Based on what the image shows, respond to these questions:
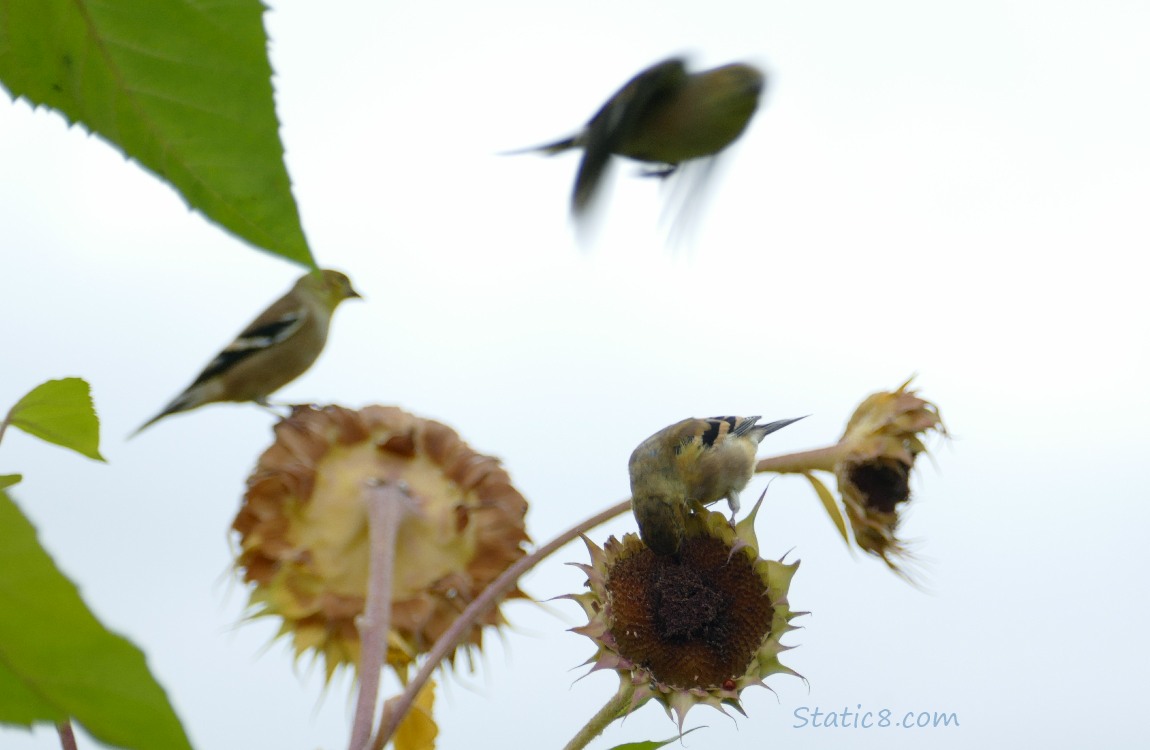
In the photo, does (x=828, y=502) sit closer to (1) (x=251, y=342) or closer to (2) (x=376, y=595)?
(2) (x=376, y=595)

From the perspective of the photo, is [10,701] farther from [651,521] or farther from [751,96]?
[651,521]

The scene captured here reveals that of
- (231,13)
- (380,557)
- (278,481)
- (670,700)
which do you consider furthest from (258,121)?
(670,700)

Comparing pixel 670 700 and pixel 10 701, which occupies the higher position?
pixel 670 700

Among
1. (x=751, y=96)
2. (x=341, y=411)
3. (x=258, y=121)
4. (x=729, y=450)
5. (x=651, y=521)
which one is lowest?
(x=258, y=121)

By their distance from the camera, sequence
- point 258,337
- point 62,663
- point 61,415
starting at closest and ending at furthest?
point 62,663, point 61,415, point 258,337

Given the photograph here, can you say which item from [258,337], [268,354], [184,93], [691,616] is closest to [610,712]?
[691,616]

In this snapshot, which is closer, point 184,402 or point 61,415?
point 61,415

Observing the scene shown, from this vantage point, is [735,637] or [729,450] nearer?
[735,637]

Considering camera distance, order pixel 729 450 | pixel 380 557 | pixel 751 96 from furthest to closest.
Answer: pixel 729 450 < pixel 751 96 < pixel 380 557

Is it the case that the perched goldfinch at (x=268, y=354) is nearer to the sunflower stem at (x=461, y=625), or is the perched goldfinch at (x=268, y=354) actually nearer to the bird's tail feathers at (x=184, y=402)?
the bird's tail feathers at (x=184, y=402)
